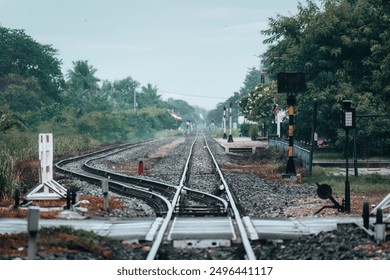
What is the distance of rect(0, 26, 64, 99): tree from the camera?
72.3m

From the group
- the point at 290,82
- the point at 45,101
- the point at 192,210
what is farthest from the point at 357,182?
the point at 45,101

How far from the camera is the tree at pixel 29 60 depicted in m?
72.3

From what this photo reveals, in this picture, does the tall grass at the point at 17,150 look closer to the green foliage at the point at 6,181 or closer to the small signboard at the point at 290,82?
the green foliage at the point at 6,181

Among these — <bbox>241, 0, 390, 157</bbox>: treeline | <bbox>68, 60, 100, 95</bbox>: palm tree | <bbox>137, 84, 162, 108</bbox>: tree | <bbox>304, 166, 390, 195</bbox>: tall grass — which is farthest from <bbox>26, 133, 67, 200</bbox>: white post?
<bbox>137, 84, 162, 108</bbox>: tree

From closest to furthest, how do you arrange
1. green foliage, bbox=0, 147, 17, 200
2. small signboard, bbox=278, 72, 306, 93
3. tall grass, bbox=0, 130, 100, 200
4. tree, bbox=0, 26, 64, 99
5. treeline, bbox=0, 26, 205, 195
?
green foliage, bbox=0, 147, 17, 200 < tall grass, bbox=0, 130, 100, 200 < small signboard, bbox=278, 72, 306, 93 < treeline, bbox=0, 26, 205, 195 < tree, bbox=0, 26, 64, 99

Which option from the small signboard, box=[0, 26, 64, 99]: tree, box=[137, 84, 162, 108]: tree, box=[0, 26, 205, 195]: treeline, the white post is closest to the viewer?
the white post

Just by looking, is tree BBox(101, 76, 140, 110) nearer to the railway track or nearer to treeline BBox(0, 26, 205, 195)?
treeline BBox(0, 26, 205, 195)

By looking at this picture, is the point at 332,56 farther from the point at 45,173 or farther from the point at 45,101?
the point at 45,101

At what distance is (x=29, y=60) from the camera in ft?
244

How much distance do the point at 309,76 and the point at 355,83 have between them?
7.33ft

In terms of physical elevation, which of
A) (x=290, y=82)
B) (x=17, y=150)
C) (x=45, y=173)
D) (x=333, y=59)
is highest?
(x=333, y=59)

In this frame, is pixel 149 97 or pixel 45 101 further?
pixel 149 97

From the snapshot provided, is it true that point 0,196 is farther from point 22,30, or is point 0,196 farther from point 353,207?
point 22,30

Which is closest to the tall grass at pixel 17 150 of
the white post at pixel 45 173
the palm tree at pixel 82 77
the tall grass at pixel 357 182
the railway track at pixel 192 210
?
the white post at pixel 45 173
